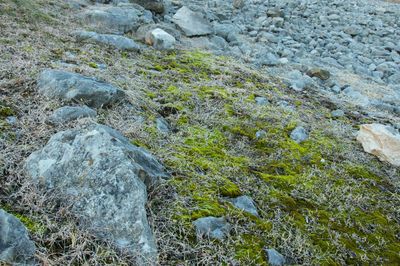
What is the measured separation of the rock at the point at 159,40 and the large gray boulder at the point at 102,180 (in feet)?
17.5

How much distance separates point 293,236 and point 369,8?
18.8 m

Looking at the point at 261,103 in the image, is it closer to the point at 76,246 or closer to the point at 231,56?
the point at 231,56

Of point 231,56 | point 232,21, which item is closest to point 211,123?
point 231,56

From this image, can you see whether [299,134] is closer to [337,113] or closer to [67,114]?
[337,113]

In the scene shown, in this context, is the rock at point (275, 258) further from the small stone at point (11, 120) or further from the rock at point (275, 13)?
the rock at point (275, 13)

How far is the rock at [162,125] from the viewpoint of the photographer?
4.90m

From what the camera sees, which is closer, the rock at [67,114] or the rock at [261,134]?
the rock at [67,114]

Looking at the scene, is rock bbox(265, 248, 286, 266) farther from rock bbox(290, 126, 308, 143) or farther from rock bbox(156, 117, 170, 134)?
rock bbox(290, 126, 308, 143)

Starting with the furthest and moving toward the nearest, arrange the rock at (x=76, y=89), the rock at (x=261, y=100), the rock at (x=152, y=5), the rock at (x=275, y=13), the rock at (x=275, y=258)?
the rock at (x=275, y=13), the rock at (x=152, y=5), the rock at (x=261, y=100), the rock at (x=76, y=89), the rock at (x=275, y=258)

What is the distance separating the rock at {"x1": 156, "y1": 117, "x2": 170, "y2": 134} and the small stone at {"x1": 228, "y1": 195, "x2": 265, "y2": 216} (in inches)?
56.0

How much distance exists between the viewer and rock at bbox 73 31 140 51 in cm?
783

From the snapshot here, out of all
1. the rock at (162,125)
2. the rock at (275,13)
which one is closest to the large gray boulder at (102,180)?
the rock at (162,125)

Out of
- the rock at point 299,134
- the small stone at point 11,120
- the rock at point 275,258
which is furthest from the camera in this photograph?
the rock at point 299,134

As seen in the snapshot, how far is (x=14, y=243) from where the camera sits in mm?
2564
